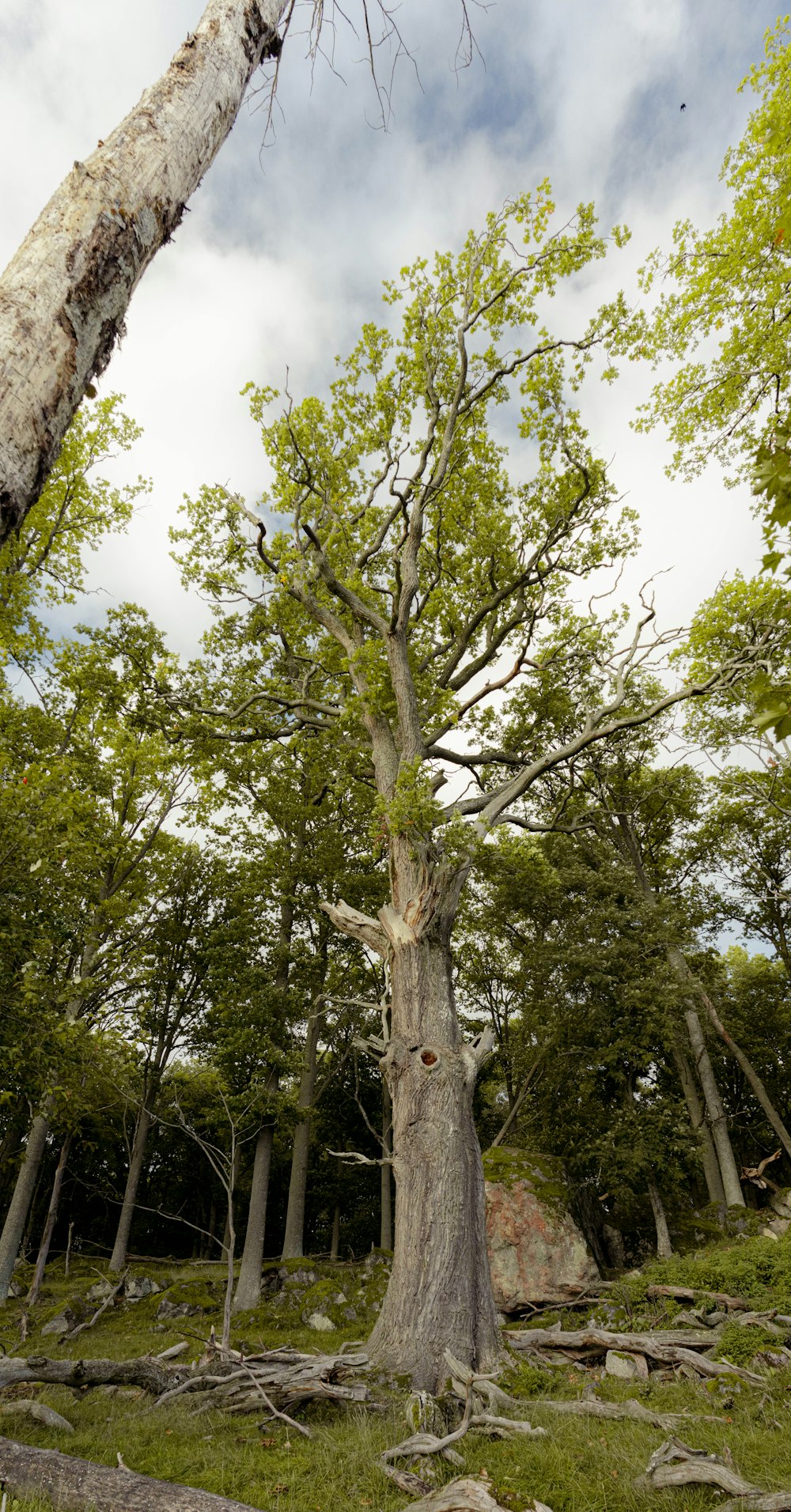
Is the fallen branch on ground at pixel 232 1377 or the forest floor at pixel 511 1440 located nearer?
the forest floor at pixel 511 1440

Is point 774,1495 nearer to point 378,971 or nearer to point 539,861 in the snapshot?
point 539,861

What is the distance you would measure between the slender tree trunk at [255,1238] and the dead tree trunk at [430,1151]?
10.2 metres

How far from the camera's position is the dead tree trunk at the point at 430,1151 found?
6758mm

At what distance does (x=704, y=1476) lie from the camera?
418 cm

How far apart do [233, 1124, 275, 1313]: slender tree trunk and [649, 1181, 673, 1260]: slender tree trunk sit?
8.47 metres

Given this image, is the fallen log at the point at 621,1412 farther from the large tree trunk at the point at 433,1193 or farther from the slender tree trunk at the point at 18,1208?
the slender tree trunk at the point at 18,1208

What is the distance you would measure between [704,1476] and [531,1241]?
10487mm

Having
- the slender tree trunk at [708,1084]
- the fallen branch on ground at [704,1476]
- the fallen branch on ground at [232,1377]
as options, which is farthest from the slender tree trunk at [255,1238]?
the fallen branch on ground at [704,1476]

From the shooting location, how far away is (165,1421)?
19.8 ft

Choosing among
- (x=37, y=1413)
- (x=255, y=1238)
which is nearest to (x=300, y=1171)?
(x=255, y=1238)

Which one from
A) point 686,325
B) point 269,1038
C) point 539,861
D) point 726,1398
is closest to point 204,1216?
point 269,1038

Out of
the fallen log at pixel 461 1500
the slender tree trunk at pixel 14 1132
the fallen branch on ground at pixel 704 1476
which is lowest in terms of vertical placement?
the fallen log at pixel 461 1500

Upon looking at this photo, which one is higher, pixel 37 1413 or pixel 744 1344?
pixel 744 1344

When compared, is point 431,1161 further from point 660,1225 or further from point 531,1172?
point 660,1225
